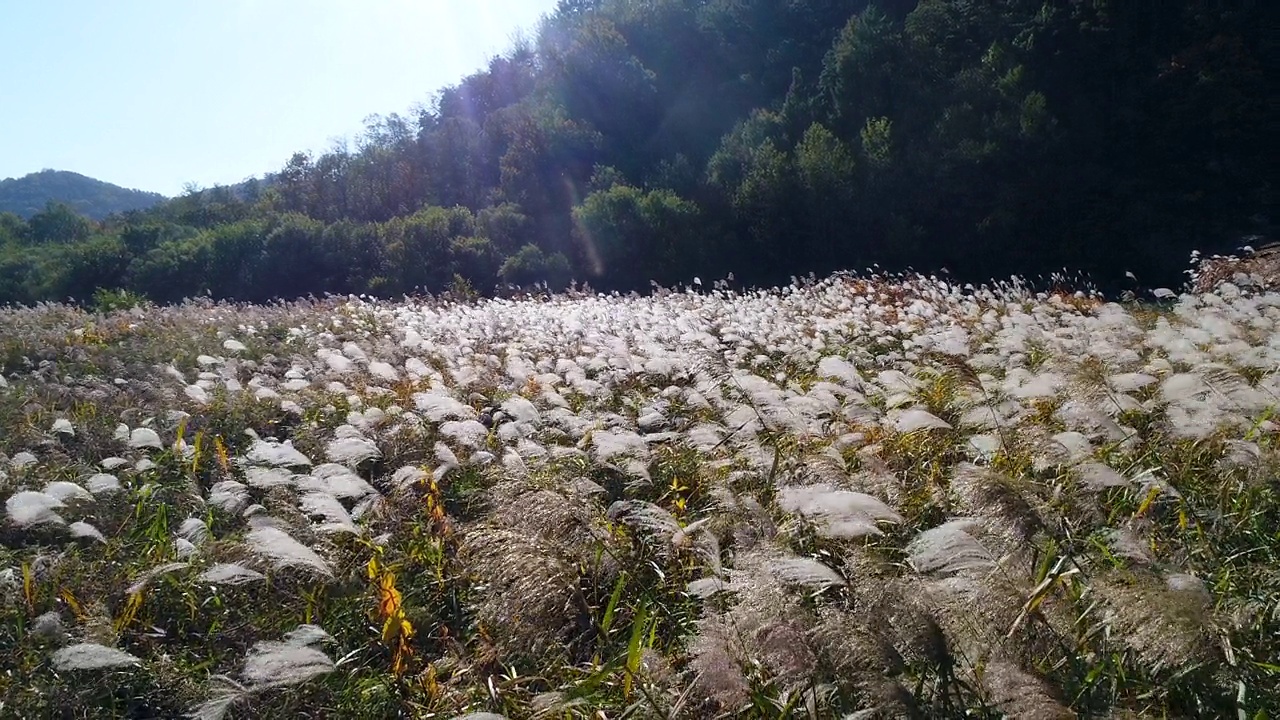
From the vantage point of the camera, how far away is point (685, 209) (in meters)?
19.3

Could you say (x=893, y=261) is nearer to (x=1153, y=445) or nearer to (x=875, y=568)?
(x=1153, y=445)

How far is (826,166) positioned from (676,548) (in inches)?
671

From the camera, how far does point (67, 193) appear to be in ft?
197

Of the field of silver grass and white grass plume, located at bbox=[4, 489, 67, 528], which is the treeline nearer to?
the field of silver grass

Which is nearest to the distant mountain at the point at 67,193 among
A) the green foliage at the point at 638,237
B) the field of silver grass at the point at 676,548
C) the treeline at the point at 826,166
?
the treeline at the point at 826,166

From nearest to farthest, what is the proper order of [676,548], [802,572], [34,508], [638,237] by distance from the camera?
[802,572]
[34,508]
[676,548]
[638,237]

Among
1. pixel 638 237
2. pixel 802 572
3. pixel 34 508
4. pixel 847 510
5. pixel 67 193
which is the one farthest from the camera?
pixel 67 193

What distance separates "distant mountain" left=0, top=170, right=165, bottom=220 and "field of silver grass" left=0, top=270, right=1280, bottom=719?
6315cm

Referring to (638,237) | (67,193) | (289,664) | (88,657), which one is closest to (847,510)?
(289,664)

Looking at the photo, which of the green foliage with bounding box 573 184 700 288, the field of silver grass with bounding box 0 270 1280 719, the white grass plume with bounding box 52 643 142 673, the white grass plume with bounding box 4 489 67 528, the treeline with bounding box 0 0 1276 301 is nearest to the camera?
the field of silver grass with bounding box 0 270 1280 719

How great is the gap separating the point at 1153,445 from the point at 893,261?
15207mm

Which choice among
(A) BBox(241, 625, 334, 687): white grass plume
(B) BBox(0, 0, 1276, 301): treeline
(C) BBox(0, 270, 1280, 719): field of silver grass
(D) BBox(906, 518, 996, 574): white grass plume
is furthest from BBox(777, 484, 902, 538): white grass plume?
(B) BBox(0, 0, 1276, 301): treeline

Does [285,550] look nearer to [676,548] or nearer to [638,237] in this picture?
[676,548]

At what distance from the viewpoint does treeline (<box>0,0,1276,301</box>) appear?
17391 mm
